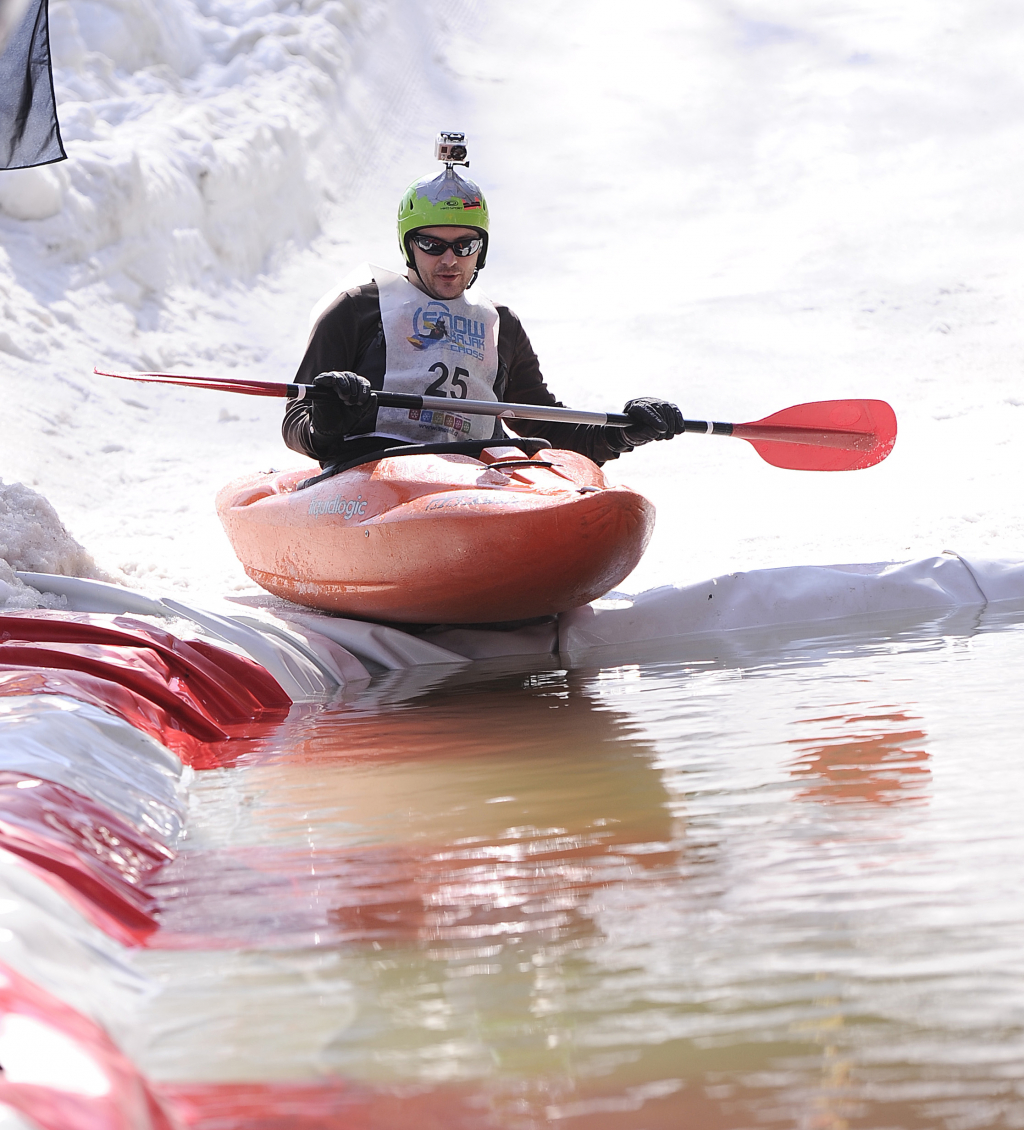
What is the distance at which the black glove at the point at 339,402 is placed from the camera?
121 inches

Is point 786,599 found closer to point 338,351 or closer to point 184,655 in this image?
point 338,351

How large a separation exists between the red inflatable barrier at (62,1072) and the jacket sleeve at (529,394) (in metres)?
3.03

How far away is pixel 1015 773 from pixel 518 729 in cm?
89

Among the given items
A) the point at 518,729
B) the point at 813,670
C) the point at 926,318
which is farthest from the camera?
the point at 926,318

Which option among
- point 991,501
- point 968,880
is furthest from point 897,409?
point 968,880

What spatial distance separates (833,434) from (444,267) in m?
1.33

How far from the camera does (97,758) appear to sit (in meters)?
1.67

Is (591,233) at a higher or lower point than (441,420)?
higher

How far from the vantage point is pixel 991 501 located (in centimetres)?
451

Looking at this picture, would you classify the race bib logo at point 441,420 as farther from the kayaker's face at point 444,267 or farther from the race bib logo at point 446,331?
the kayaker's face at point 444,267

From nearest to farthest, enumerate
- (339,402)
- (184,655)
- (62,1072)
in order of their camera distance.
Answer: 1. (62,1072)
2. (184,655)
3. (339,402)

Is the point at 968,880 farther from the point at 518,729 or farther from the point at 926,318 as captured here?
the point at 926,318

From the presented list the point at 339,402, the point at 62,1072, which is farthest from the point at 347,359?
the point at 62,1072

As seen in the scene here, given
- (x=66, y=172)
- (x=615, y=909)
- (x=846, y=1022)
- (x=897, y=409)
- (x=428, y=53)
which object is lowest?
(x=846, y=1022)
